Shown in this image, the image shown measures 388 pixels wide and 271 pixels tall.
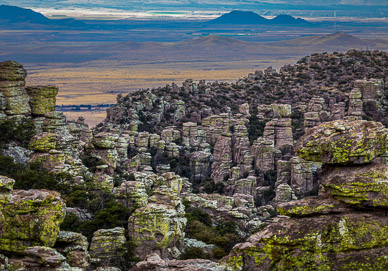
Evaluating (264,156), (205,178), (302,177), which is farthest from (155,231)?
(264,156)

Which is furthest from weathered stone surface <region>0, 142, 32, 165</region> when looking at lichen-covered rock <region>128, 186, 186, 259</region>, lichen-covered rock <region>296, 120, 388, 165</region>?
lichen-covered rock <region>296, 120, 388, 165</region>

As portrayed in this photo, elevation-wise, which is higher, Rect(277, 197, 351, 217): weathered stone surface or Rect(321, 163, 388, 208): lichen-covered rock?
Rect(321, 163, 388, 208): lichen-covered rock

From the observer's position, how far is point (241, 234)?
4325cm

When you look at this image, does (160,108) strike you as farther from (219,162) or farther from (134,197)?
(134,197)

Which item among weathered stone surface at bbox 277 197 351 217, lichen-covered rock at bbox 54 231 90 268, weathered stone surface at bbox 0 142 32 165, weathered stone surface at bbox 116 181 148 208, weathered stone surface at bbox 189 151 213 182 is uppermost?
weathered stone surface at bbox 277 197 351 217

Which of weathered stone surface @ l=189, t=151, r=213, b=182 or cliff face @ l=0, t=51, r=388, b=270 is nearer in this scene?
cliff face @ l=0, t=51, r=388, b=270

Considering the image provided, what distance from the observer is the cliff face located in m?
24.9

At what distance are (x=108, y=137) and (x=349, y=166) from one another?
32667 mm

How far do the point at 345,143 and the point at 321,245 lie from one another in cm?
351

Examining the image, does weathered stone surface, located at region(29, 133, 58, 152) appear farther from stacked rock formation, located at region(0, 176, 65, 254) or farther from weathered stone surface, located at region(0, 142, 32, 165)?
stacked rock formation, located at region(0, 176, 65, 254)

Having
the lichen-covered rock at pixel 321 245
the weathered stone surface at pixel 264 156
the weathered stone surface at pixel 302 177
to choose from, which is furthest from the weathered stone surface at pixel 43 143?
the weathered stone surface at pixel 264 156

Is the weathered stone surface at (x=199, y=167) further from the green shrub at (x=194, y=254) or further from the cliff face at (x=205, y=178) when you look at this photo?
the green shrub at (x=194, y=254)

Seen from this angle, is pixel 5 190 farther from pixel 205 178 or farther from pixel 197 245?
pixel 205 178

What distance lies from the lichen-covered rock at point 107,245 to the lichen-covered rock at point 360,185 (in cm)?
1182
